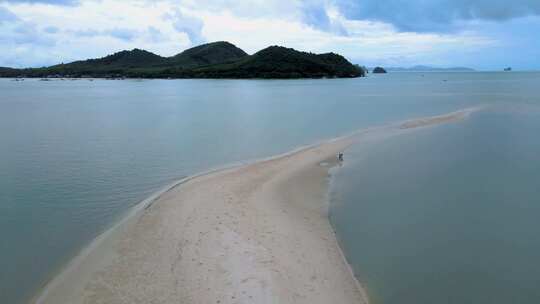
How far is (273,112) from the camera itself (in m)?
48.4

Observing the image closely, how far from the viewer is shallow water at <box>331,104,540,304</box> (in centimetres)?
1021

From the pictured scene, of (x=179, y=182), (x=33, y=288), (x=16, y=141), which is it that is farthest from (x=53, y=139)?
(x=33, y=288)

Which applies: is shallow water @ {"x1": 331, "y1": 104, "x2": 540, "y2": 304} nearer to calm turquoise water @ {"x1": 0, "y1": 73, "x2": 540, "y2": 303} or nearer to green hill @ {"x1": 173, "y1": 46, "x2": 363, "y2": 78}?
calm turquoise water @ {"x1": 0, "y1": 73, "x2": 540, "y2": 303}

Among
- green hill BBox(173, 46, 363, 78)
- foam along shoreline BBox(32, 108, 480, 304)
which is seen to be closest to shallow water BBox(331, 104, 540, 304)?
foam along shoreline BBox(32, 108, 480, 304)

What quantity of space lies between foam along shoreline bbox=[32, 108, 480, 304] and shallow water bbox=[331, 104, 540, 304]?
40.3 inches

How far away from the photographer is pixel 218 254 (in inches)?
417

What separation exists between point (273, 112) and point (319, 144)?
2173 cm

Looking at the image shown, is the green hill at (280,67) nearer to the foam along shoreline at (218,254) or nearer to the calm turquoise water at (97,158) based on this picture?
the calm turquoise water at (97,158)

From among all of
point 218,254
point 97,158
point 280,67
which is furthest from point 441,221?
point 280,67

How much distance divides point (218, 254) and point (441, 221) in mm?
8264

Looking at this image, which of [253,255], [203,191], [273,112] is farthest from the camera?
[273,112]

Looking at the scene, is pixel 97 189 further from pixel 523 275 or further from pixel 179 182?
pixel 523 275

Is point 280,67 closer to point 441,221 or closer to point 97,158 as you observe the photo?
point 97,158

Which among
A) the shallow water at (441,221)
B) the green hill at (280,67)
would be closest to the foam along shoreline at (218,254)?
the shallow water at (441,221)
